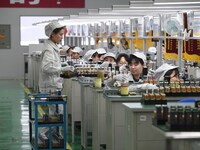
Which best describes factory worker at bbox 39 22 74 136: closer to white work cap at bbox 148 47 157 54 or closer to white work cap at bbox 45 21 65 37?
white work cap at bbox 45 21 65 37

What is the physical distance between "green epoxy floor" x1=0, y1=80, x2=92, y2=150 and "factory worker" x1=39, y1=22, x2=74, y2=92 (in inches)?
51.9

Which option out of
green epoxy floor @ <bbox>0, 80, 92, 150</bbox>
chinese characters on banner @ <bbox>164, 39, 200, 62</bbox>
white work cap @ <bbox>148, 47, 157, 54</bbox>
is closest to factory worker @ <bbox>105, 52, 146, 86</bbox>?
chinese characters on banner @ <bbox>164, 39, 200, 62</bbox>

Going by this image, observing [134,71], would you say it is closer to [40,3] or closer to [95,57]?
[95,57]

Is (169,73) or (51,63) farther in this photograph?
(51,63)

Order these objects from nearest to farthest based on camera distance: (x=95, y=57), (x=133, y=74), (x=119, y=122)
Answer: (x=119, y=122) < (x=133, y=74) < (x=95, y=57)

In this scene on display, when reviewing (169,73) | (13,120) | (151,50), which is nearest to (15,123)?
(13,120)

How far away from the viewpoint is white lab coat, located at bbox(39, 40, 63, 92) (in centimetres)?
799

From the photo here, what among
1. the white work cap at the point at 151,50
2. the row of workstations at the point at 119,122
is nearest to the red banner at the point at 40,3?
the white work cap at the point at 151,50

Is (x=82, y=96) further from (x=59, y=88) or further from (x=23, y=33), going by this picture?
(x=23, y=33)

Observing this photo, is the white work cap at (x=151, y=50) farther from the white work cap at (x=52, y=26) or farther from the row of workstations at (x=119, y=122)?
the white work cap at (x=52, y=26)

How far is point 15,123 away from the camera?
11703 millimetres

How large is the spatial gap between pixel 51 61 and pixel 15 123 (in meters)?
4.01

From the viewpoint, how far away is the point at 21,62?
2447 cm

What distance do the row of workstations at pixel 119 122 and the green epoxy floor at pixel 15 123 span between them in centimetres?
79
